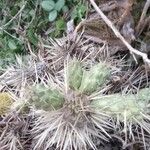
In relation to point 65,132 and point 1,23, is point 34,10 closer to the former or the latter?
point 1,23

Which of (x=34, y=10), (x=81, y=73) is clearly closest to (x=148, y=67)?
(x=81, y=73)

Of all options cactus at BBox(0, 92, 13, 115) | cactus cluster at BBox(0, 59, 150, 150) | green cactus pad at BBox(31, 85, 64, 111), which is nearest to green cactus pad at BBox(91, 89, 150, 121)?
cactus cluster at BBox(0, 59, 150, 150)

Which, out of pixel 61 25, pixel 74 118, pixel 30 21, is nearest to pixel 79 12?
pixel 61 25

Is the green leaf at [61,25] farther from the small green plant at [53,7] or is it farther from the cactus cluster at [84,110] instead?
the cactus cluster at [84,110]

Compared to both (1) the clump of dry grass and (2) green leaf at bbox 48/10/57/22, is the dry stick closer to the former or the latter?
(1) the clump of dry grass

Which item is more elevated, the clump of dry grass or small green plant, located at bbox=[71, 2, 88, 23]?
small green plant, located at bbox=[71, 2, 88, 23]

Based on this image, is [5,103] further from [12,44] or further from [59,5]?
[59,5]

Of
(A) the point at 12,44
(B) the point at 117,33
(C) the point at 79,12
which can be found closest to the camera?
(B) the point at 117,33

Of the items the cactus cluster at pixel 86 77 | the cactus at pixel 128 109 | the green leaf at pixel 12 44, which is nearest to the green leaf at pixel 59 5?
the green leaf at pixel 12 44
